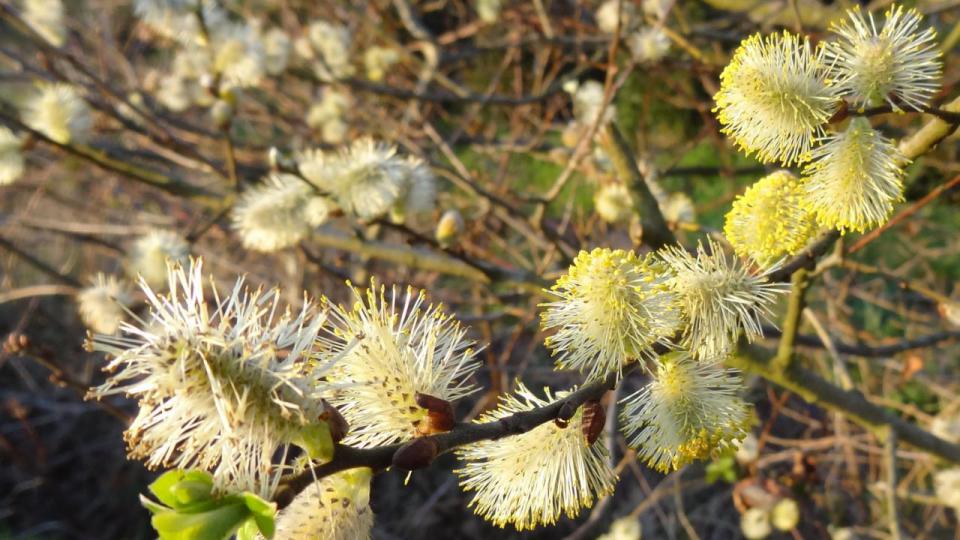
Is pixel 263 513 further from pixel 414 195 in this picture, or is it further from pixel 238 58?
pixel 238 58

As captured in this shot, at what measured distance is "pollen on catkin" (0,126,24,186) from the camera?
2.23 metres

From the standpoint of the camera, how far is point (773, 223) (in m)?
1.07

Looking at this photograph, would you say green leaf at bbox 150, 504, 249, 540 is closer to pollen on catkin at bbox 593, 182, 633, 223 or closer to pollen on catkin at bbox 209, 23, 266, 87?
pollen on catkin at bbox 593, 182, 633, 223

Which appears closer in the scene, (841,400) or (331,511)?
(331,511)

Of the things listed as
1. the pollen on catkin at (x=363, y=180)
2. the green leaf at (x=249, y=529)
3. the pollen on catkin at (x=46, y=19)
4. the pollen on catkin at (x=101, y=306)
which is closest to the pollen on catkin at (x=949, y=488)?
the pollen on catkin at (x=363, y=180)

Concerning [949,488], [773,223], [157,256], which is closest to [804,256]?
[773,223]

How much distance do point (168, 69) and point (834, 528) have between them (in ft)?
21.9

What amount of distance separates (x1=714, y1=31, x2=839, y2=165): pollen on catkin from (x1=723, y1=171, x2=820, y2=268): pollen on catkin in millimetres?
57

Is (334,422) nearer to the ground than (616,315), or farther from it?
nearer to the ground

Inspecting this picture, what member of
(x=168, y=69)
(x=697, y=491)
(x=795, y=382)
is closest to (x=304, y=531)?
(x=795, y=382)

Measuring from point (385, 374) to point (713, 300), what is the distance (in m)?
0.48

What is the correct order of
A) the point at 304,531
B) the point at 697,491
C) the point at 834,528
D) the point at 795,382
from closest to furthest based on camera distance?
the point at 304,531 < the point at 795,382 < the point at 834,528 < the point at 697,491

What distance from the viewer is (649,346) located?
1015 millimetres

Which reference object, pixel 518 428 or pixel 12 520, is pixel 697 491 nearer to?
pixel 518 428
